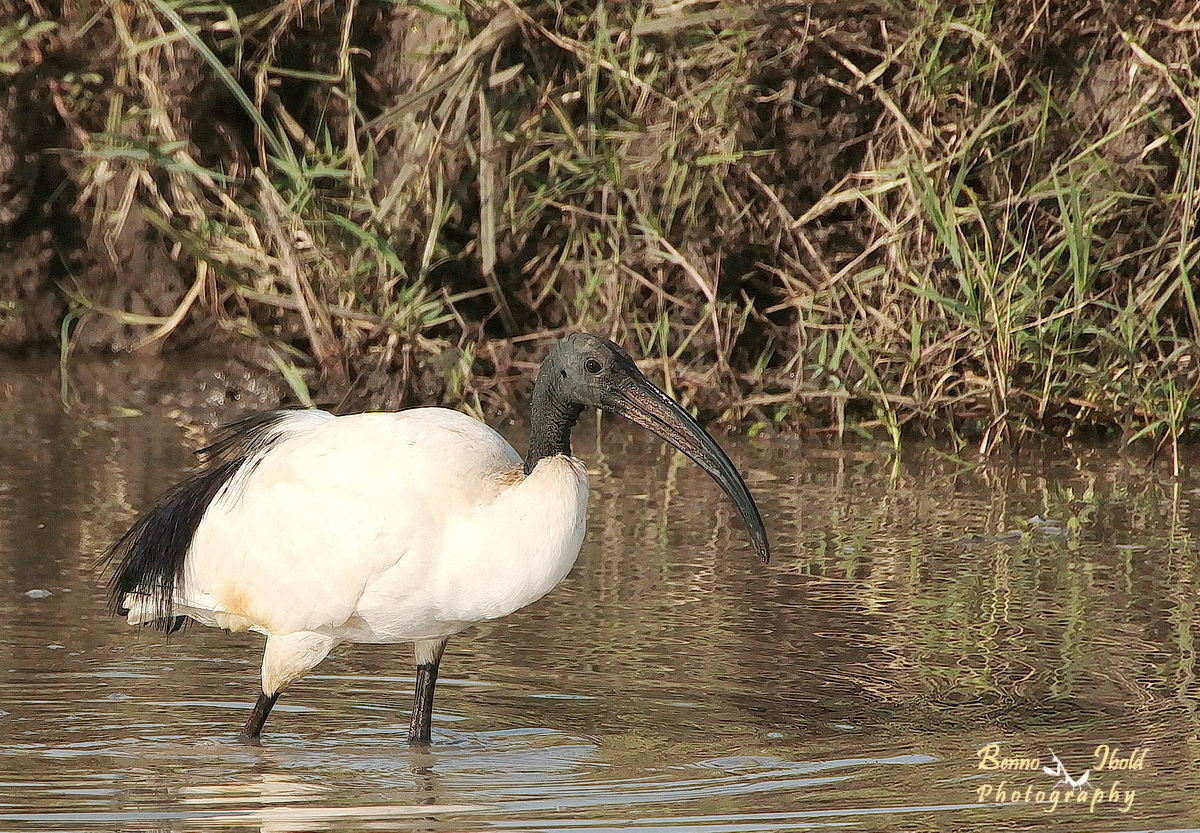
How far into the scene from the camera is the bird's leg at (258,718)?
15.8ft

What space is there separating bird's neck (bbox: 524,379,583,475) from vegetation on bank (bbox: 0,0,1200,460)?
2973mm

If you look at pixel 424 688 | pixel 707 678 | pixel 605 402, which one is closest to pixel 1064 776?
pixel 707 678

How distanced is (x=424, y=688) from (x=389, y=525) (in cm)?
47

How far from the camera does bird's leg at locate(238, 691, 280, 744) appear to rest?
4.82 m

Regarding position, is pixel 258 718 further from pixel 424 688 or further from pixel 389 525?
pixel 389 525

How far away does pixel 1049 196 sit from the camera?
7.73 m

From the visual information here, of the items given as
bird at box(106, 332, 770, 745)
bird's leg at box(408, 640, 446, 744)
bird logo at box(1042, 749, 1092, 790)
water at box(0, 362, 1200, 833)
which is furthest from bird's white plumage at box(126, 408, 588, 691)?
bird logo at box(1042, 749, 1092, 790)

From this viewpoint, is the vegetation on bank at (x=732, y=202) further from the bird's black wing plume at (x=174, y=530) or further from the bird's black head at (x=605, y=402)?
the bird's black head at (x=605, y=402)

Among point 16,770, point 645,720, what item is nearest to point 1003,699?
point 645,720

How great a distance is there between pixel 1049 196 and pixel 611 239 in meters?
1.79

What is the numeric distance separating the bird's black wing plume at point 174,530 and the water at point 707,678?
0.71 ft

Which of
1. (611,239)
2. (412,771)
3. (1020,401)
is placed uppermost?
(611,239)

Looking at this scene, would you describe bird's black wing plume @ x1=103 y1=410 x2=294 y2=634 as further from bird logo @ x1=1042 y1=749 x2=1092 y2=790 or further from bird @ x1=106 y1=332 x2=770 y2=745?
bird logo @ x1=1042 y1=749 x2=1092 y2=790

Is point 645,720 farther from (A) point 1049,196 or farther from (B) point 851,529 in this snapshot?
(A) point 1049,196
